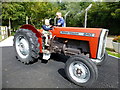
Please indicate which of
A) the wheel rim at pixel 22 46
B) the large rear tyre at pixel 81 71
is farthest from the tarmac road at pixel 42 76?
the wheel rim at pixel 22 46

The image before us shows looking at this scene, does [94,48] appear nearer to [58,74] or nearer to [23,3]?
[58,74]

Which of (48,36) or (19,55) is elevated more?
(48,36)

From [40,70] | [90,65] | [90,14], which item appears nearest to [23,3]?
[90,14]

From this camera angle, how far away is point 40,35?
3.53 meters

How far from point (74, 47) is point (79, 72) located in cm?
88

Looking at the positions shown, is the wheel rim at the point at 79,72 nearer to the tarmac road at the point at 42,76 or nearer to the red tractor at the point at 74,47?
the red tractor at the point at 74,47

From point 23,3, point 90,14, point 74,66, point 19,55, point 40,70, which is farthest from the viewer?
point 90,14

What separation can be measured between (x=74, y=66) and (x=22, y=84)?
135 centimetres

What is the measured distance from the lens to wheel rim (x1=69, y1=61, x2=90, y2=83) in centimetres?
255

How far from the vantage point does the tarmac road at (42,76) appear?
2.57 metres

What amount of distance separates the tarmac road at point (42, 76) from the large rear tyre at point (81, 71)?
0.18m

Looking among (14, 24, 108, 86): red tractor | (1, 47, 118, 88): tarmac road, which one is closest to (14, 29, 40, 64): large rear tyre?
(14, 24, 108, 86): red tractor

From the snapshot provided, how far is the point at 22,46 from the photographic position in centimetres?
393

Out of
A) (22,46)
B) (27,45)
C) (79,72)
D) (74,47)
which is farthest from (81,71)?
(22,46)
